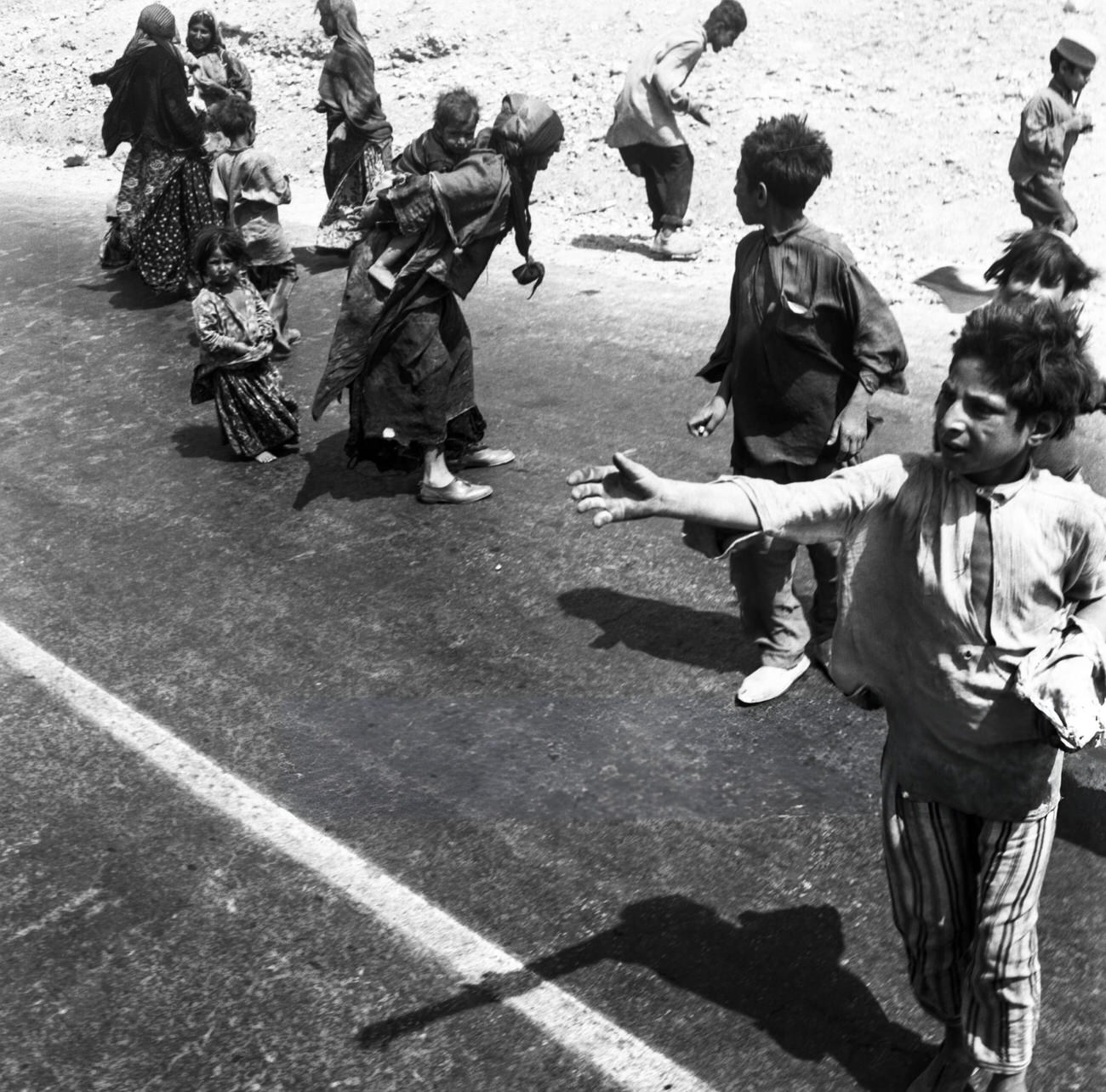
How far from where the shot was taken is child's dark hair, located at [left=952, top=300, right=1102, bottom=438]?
284 centimetres

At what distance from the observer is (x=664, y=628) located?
5852 millimetres

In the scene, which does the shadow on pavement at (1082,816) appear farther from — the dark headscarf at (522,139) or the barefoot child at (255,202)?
the barefoot child at (255,202)

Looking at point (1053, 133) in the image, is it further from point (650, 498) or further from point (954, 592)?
point (650, 498)

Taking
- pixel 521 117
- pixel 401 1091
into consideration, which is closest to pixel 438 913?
pixel 401 1091

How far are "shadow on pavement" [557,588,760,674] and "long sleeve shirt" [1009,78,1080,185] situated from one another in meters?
5.07

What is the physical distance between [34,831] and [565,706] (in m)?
1.88

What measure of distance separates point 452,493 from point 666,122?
5.62 m

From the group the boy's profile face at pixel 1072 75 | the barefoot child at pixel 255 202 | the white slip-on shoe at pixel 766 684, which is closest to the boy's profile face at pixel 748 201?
the white slip-on shoe at pixel 766 684

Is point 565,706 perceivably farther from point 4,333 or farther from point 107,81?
point 107,81

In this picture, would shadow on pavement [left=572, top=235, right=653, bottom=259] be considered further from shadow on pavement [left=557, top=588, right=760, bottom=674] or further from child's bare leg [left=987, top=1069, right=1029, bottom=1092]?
child's bare leg [left=987, top=1069, right=1029, bottom=1092]

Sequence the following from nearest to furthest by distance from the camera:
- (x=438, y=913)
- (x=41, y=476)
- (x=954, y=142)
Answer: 1. (x=438, y=913)
2. (x=41, y=476)
3. (x=954, y=142)

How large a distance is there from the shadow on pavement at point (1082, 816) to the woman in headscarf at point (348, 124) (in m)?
8.26

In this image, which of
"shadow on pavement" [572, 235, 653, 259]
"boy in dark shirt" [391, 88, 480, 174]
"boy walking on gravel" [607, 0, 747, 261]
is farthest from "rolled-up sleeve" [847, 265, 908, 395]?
"shadow on pavement" [572, 235, 653, 259]

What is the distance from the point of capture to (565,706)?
208 inches
